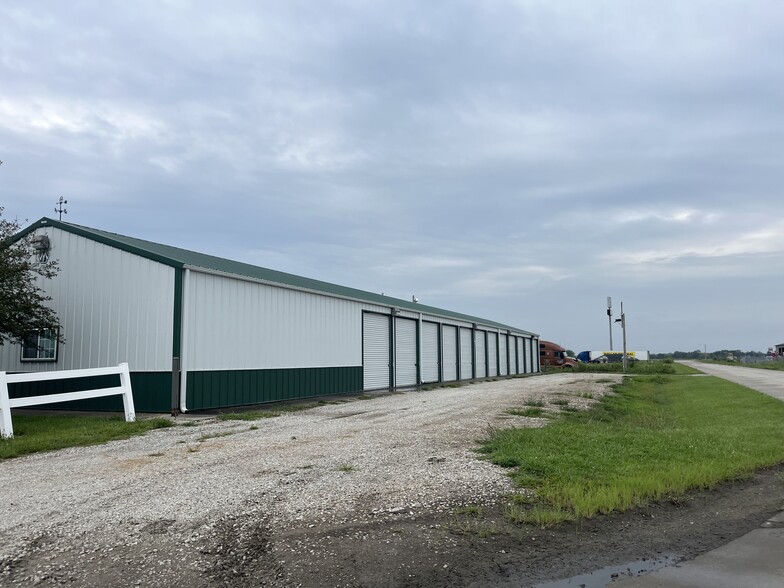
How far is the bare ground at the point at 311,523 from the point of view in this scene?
4.80m

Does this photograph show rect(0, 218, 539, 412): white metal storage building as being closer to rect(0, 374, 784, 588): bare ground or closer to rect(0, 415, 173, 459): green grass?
rect(0, 415, 173, 459): green grass

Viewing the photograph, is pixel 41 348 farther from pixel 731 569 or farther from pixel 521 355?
pixel 521 355

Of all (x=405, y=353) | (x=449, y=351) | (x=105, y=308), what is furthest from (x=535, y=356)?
(x=105, y=308)

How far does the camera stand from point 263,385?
1878 cm

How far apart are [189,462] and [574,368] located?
168ft

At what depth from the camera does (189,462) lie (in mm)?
8859

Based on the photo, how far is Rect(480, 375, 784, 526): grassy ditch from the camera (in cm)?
645

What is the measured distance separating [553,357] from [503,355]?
19215mm

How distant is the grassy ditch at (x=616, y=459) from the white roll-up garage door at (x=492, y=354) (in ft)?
86.2

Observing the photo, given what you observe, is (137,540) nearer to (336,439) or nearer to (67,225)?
(336,439)

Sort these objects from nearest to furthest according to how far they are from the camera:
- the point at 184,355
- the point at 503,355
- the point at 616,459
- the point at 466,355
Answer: the point at 616,459, the point at 184,355, the point at 466,355, the point at 503,355

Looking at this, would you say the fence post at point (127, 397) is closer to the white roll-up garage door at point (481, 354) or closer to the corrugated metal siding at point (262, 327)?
the corrugated metal siding at point (262, 327)

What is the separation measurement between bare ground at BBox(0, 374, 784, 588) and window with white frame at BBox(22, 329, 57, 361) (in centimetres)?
990

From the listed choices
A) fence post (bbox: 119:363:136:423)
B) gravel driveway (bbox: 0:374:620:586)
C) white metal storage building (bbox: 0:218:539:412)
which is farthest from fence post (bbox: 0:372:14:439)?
white metal storage building (bbox: 0:218:539:412)
